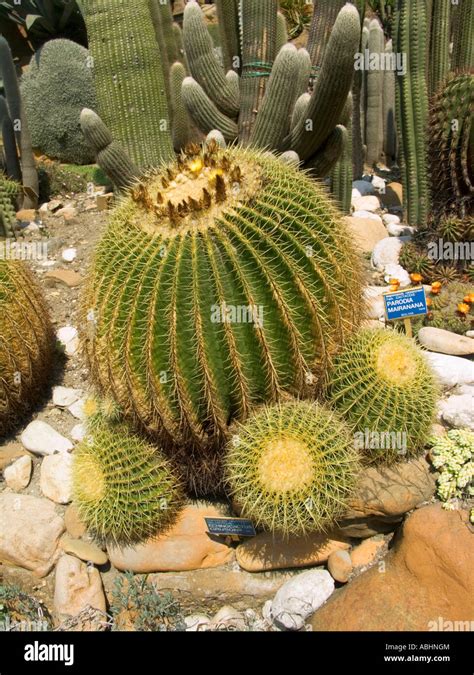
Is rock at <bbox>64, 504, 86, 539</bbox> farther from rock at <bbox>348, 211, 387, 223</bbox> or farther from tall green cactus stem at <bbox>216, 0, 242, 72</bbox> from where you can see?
tall green cactus stem at <bbox>216, 0, 242, 72</bbox>

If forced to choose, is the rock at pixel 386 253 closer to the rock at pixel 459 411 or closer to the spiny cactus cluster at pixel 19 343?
the rock at pixel 459 411

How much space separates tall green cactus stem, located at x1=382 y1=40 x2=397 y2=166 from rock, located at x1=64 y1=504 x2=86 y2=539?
6325 millimetres

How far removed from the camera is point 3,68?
673cm

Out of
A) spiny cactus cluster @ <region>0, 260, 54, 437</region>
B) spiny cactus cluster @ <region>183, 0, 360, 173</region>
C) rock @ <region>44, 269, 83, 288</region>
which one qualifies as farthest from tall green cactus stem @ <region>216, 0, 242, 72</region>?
spiny cactus cluster @ <region>0, 260, 54, 437</region>

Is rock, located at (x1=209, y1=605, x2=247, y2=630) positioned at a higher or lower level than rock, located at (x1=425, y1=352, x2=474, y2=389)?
lower

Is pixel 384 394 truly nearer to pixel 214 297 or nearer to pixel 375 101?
pixel 214 297

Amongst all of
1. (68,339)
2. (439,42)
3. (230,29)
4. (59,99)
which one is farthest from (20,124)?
(439,42)

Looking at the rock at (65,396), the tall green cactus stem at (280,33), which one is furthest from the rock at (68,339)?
the tall green cactus stem at (280,33)

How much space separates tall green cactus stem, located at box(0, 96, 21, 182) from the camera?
6820 mm

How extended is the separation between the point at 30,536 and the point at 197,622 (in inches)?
43.1

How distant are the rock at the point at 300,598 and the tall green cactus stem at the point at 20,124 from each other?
5.72 m

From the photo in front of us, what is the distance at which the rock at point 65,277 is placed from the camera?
519 centimetres

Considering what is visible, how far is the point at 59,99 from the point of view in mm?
9438

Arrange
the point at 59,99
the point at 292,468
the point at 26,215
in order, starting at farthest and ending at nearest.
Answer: the point at 59,99 < the point at 26,215 < the point at 292,468
